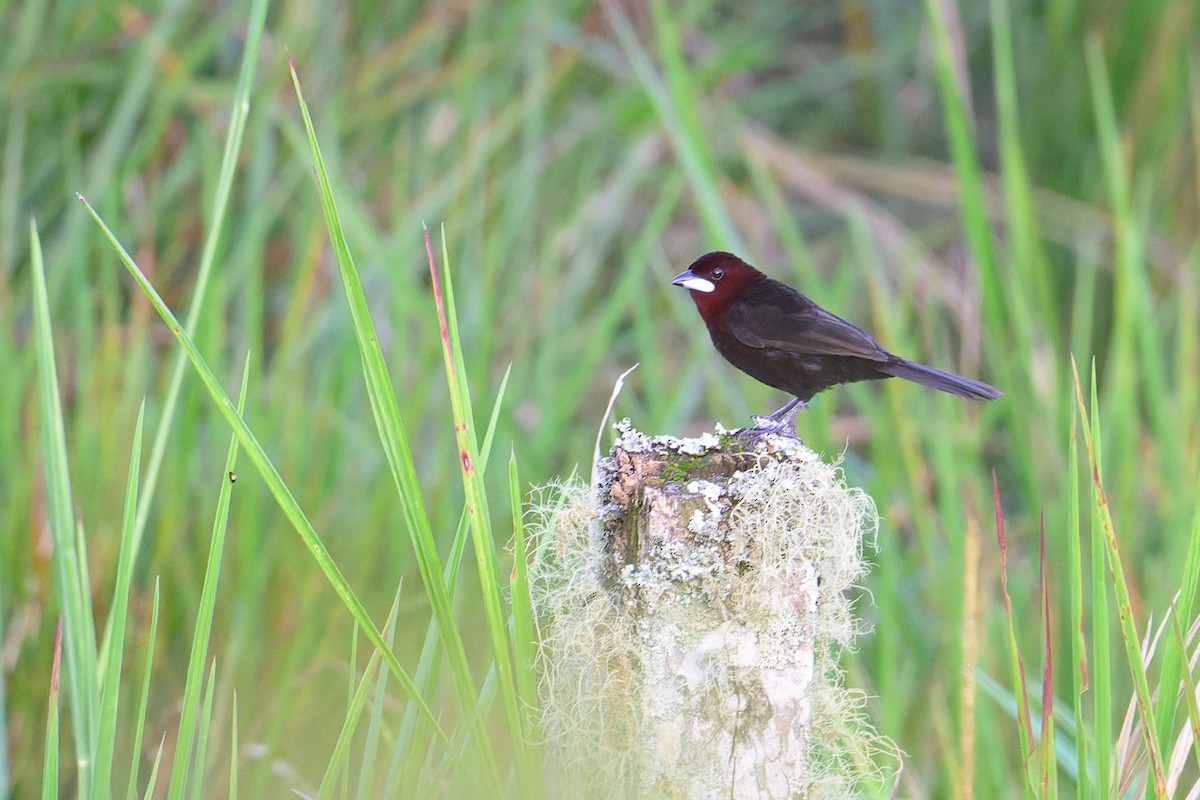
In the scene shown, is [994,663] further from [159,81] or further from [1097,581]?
[159,81]

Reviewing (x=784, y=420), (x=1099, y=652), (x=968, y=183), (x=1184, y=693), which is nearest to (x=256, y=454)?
(x=1099, y=652)

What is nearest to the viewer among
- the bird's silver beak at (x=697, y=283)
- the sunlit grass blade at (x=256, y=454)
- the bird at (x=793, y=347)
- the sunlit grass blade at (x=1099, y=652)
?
the sunlit grass blade at (x=256, y=454)

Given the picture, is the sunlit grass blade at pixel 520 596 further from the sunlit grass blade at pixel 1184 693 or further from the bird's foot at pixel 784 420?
the bird's foot at pixel 784 420

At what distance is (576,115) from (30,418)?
2.50 m

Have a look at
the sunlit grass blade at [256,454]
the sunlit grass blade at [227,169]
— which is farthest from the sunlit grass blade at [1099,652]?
the sunlit grass blade at [227,169]

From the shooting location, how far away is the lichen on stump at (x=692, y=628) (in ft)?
3.77

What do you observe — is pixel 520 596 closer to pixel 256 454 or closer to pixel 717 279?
pixel 256 454

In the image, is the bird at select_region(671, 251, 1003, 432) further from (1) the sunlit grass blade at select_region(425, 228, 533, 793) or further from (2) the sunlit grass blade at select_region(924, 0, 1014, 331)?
(1) the sunlit grass blade at select_region(425, 228, 533, 793)

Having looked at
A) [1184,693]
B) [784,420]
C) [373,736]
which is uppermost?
[784,420]

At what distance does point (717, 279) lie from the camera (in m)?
2.37

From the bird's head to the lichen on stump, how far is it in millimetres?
1038

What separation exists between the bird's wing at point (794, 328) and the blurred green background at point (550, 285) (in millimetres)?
163

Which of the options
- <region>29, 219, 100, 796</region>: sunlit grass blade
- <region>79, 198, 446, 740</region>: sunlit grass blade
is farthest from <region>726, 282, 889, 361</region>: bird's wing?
<region>29, 219, 100, 796</region>: sunlit grass blade

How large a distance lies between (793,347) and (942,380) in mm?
258
